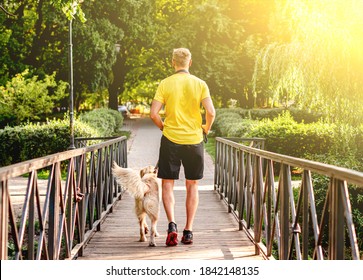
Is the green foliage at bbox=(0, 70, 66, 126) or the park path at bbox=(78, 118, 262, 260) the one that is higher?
the green foliage at bbox=(0, 70, 66, 126)

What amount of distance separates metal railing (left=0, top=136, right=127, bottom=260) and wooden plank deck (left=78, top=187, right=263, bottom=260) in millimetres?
211

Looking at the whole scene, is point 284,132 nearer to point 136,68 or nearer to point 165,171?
point 165,171

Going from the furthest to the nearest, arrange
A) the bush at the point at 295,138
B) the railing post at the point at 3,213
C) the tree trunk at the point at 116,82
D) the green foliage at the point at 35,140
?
1. the tree trunk at the point at 116,82
2. the green foliage at the point at 35,140
3. the bush at the point at 295,138
4. the railing post at the point at 3,213

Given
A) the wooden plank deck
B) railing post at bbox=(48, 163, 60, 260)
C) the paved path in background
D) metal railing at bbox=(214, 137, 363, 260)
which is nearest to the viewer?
metal railing at bbox=(214, 137, 363, 260)

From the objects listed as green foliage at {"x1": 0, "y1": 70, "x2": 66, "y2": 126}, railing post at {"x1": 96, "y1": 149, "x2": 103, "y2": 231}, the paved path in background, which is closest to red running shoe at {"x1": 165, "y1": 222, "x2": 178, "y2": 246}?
railing post at {"x1": 96, "y1": 149, "x2": 103, "y2": 231}

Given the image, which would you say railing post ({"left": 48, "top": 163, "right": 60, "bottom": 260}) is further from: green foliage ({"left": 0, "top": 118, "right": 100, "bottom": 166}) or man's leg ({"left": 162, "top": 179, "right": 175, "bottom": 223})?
green foliage ({"left": 0, "top": 118, "right": 100, "bottom": 166})

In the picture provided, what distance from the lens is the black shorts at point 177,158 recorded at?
6328 millimetres

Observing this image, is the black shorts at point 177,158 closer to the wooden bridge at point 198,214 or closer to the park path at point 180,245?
the wooden bridge at point 198,214

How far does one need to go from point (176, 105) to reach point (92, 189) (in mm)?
1689

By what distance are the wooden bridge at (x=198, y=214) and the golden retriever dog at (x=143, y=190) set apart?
1.04ft

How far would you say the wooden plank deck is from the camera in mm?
6258

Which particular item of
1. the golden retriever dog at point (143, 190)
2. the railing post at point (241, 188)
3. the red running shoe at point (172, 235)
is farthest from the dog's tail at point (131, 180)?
the railing post at point (241, 188)

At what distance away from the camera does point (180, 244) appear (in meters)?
6.75

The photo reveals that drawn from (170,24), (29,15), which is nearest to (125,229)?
(29,15)
